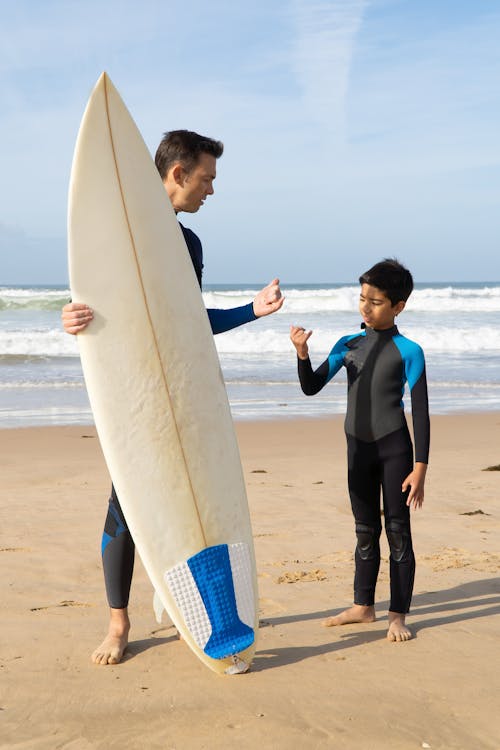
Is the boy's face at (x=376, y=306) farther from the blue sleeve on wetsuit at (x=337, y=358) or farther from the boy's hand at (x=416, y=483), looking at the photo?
the boy's hand at (x=416, y=483)

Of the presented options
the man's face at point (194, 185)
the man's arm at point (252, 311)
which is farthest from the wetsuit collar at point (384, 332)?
the man's face at point (194, 185)

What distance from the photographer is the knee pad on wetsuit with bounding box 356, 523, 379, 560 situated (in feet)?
11.0

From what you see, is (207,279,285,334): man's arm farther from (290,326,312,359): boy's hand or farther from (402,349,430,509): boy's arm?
(402,349,430,509): boy's arm

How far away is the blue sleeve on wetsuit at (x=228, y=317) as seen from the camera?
3.12m

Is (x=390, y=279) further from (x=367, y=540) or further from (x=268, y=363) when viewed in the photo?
(x=268, y=363)

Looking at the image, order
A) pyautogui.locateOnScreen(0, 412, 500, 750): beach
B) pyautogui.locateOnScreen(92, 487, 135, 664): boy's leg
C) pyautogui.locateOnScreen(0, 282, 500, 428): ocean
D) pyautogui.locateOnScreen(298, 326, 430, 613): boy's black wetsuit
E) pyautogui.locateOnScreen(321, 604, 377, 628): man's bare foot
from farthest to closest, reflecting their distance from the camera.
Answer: pyautogui.locateOnScreen(0, 282, 500, 428): ocean < pyautogui.locateOnScreen(321, 604, 377, 628): man's bare foot < pyautogui.locateOnScreen(298, 326, 430, 613): boy's black wetsuit < pyautogui.locateOnScreen(92, 487, 135, 664): boy's leg < pyautogui.locateOnScreen(0, 412, 500, 750): beach

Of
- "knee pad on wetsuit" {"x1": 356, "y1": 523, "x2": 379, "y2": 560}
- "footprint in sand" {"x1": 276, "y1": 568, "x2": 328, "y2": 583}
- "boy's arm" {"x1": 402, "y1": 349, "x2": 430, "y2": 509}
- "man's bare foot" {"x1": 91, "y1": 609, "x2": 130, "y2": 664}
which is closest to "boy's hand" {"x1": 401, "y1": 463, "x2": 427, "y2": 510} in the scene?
"boy's arm" {"x1": 402, "y1": 349, "x2": 430, "y2": 509}

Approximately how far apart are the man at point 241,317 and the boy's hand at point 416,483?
0.82m

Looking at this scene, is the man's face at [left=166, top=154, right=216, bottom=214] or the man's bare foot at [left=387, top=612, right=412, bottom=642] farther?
the man's bare foot at [left=387, top=612, right=412, bottom=642]

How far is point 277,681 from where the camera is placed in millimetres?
2740

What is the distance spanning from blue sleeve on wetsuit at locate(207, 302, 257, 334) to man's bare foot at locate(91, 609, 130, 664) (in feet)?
3.69

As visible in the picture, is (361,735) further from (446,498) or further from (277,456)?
(277,456)

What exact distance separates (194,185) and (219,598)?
149 centimetres

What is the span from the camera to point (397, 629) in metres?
3.17
